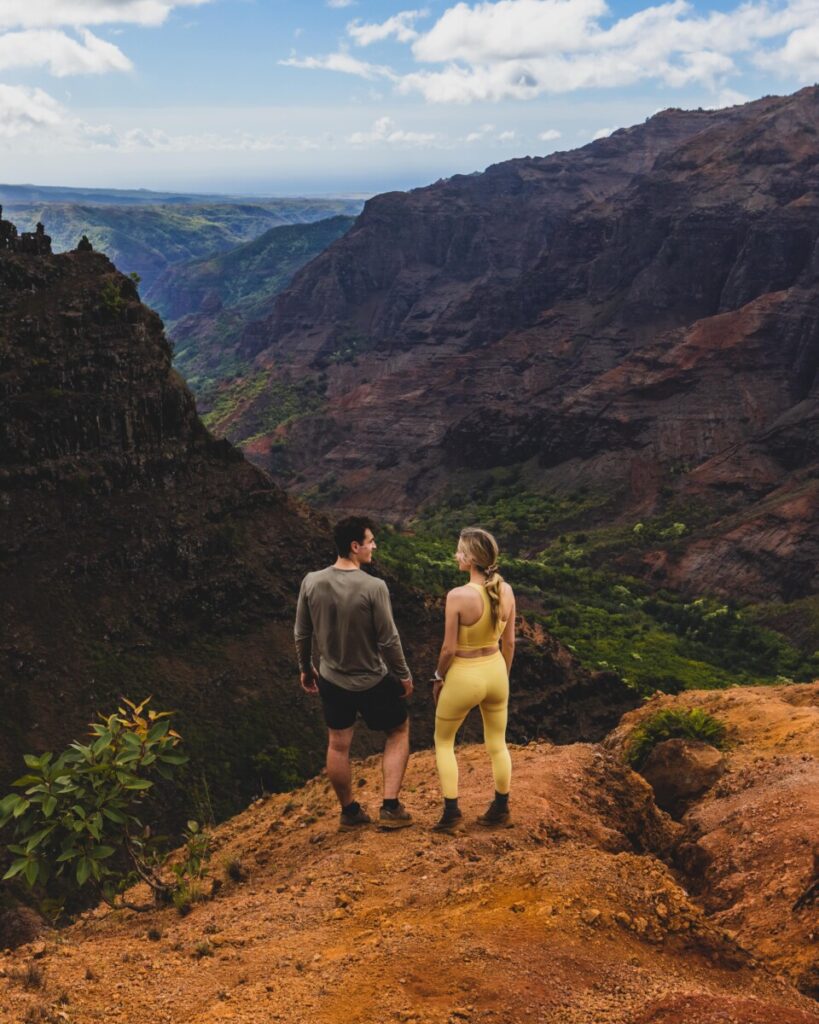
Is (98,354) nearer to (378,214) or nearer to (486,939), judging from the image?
(486,939)

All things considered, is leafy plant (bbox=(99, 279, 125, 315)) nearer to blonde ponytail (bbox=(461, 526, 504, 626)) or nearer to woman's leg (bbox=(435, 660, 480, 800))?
blonde ponytail (bbox=(461, 526, 504, 626))

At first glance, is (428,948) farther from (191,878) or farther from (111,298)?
(111,298)

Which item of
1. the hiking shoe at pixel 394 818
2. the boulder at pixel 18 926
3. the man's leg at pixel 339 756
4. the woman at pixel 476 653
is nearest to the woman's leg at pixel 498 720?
the woman at pixel 476 653

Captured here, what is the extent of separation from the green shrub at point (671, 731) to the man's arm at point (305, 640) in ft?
21.8

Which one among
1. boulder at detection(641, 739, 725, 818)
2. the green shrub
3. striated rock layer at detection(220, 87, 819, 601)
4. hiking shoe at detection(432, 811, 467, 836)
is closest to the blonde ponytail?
hiking shoe at detection(432, 811, 467, 836)

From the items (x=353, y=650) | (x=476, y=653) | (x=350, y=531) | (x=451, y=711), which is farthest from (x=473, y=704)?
(x=350, y=531)

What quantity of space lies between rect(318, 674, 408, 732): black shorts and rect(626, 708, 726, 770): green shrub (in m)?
6.08

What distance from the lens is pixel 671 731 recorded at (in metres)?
14.6

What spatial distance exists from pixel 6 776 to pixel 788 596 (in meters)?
59.2

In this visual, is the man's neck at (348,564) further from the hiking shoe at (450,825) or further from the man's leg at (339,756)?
the hiking shoe at (450,825)

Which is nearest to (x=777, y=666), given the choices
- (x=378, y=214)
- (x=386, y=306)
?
(x=386, y=306)

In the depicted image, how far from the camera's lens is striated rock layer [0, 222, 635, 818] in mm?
23812

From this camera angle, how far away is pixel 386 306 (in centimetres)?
18525

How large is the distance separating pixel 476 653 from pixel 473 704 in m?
0.52
